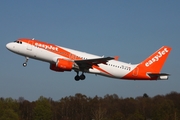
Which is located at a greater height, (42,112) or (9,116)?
(42,112)

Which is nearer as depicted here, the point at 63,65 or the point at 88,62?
the point at 63,65

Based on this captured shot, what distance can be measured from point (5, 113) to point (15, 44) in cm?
5949

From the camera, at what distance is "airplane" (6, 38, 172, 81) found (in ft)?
163

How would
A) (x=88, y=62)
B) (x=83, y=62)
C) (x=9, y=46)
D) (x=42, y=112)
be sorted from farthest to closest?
1. (x=42, y=112)
2. (x=88, y=62)
3. (x=83, y=62)
4. (x=9, y=46)

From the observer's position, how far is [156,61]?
57562 mm

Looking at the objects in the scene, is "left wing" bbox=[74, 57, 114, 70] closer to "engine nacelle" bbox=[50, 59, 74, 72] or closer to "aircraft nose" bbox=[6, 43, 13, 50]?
"engine nacelle" bbox=[50, 59, 74, 72]

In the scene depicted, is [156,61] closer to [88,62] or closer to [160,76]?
[160,76]

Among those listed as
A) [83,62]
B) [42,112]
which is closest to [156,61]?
[83,62]

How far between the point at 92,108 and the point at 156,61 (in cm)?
5446

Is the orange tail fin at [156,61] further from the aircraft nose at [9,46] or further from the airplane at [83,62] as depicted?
the aircraft nose at [9,46]

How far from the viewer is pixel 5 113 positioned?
106 meters

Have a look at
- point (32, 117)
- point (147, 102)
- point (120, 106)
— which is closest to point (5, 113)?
point (32, 117)

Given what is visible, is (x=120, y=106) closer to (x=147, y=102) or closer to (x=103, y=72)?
(x=147, y=102)

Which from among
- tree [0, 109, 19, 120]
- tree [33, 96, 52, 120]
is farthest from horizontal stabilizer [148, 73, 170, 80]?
tree [33, 96, 52, 120]
